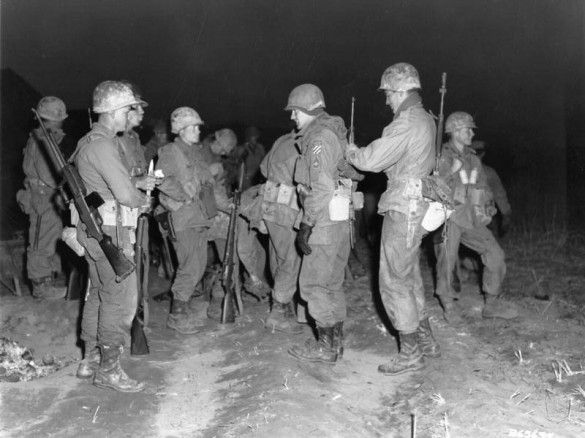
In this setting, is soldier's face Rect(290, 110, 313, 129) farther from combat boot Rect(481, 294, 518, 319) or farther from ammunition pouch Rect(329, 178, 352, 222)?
combat boot Rect(481, 294, 518, 319)

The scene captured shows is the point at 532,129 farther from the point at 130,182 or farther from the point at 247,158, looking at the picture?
the point at 130,182

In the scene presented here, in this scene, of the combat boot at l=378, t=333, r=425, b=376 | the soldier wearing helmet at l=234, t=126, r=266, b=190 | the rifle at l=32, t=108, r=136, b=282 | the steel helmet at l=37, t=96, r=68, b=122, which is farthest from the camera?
the soldier wearing helmet at l=234, t=126, r=266, b=190

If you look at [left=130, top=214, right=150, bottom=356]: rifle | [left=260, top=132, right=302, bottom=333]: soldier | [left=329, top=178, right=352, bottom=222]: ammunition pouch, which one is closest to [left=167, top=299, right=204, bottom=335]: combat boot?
[left=130, top=214, right=150, bottom=356]: rifle

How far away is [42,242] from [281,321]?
3437 millimetres

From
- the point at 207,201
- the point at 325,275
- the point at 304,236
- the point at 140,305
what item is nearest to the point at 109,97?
the point at 304,236

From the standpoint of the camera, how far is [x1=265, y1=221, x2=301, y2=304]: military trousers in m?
6.31

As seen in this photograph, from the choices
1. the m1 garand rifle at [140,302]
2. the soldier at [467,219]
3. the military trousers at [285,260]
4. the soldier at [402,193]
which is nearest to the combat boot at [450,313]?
the soldier at [467,219]

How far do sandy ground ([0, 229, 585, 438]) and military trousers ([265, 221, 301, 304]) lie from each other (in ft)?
1.59

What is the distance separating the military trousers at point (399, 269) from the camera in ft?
16.1

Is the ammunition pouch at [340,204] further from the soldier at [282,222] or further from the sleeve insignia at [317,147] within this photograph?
the soldier at [282,222]

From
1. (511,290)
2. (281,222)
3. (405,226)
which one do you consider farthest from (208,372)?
(511,290)

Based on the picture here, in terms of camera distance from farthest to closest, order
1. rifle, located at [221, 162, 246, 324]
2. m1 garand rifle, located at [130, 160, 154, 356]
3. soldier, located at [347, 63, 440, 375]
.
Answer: rifle, located at [221, 162, 246, 324] < m1 garand rifle, located at [130, 160, 154, 356] < soldier, located at [347, 63, 440, 375]

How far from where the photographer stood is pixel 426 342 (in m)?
5.33

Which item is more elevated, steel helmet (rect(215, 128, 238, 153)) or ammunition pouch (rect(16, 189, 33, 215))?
steel helmet (rect(215, 128, 238, 153))
